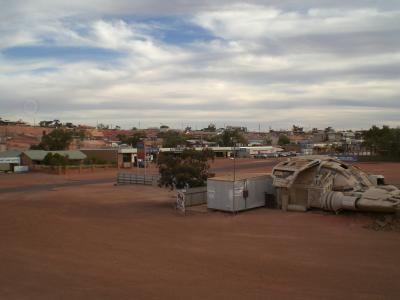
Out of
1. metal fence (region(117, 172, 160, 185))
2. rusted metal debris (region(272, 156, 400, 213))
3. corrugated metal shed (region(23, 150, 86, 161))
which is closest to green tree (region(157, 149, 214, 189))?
rusted metal debris (region(272, 156, 400, 213))

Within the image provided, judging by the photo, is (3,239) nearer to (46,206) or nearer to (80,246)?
(80,246)

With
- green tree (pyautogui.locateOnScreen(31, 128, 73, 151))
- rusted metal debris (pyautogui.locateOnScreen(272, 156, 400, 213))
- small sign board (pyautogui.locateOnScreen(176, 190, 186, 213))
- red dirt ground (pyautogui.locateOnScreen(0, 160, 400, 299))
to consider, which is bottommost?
red dirt ground (pyautogui.locateOnScreen(0, 160, 400, 299))

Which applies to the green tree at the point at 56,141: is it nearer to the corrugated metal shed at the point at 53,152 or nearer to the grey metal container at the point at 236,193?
the corrugated metal shed at the point at 53,152

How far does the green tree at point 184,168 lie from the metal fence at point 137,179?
14581 millimetres

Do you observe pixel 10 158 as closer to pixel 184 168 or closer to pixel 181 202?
pixel 184 168

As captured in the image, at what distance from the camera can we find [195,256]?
16.0 meters

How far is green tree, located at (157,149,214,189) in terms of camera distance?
3078cm

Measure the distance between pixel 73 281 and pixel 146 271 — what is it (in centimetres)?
210

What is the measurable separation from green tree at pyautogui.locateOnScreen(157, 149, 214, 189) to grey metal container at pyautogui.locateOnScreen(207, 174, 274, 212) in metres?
3.93

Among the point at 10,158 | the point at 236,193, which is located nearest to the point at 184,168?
the point at 236,193

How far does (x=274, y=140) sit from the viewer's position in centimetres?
19738

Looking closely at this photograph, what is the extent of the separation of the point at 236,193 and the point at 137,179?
931 inches

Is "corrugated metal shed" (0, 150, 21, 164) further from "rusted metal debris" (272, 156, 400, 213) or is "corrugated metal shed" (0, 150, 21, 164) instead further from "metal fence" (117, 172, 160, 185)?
"rusted metal debris" (272, 156, 400, 213)

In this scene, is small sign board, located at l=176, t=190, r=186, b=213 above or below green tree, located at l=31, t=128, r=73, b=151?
below
